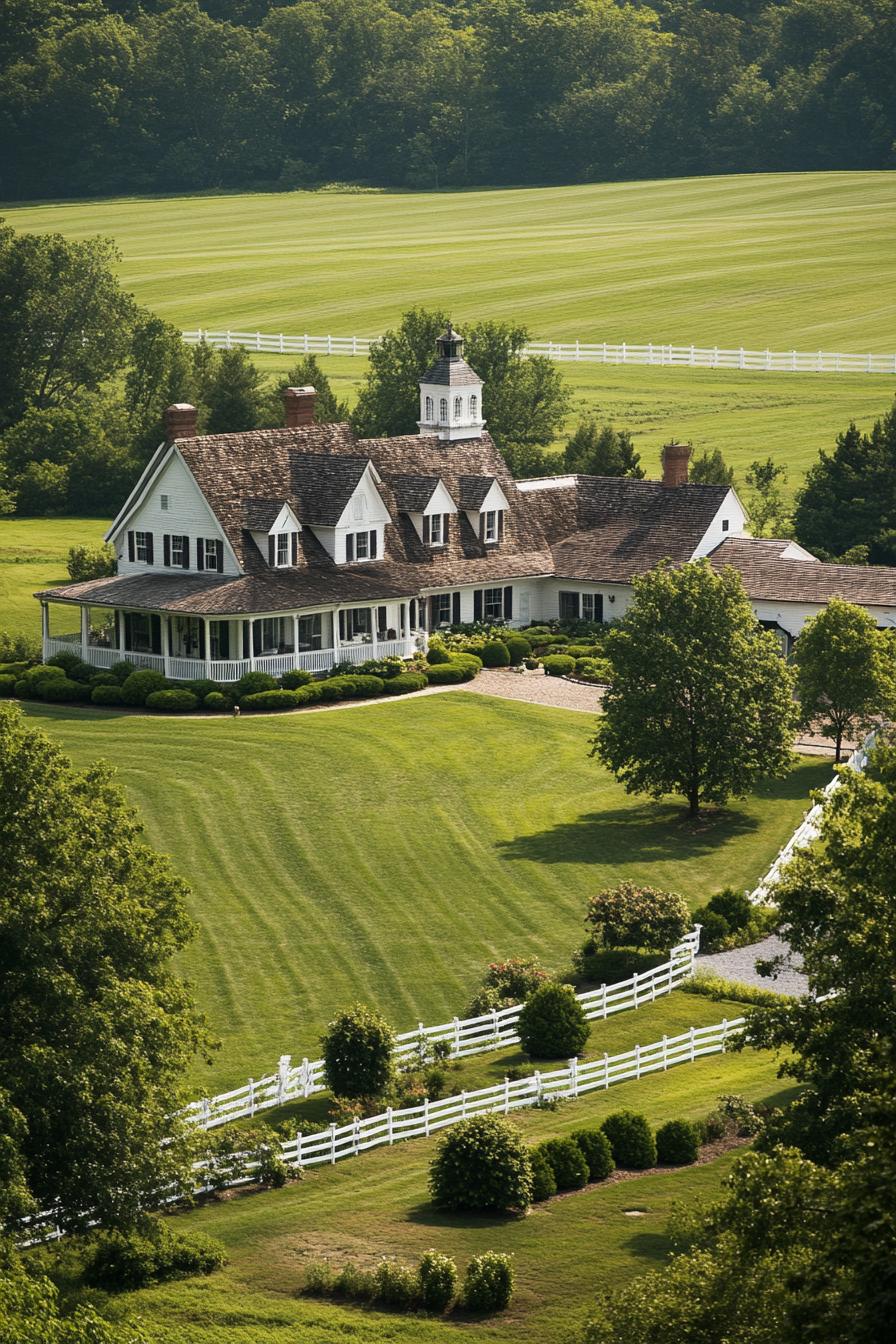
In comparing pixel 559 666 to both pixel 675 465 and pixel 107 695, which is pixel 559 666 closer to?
pixel 675 465

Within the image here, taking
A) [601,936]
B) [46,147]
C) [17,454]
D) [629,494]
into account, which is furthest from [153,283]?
[601,936]

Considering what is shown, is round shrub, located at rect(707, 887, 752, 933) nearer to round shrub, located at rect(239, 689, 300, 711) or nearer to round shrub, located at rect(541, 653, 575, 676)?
round shrub, located at rect(239, 689, 300, 711)

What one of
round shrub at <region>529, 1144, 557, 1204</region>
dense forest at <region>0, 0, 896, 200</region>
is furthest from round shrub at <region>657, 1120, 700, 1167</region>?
dense forest at <region>0, 0, 896, 200</region>

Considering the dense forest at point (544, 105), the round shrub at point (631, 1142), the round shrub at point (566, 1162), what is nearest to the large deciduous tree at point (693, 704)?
the round shrub at point (631, 1142)

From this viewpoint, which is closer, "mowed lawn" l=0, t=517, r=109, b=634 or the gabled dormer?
the gabled dormer

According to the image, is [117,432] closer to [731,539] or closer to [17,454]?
[17,454]
